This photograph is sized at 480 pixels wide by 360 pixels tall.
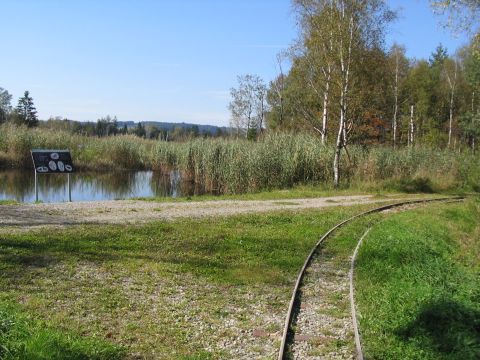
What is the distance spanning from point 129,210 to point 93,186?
14839 mm

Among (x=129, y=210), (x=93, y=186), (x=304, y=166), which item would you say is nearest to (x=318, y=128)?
(x=304, y=166)

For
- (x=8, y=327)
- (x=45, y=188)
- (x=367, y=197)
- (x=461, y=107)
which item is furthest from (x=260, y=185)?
(x=461, y=107)

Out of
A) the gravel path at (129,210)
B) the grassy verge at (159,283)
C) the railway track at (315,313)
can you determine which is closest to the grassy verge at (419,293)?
the railway track at (315,313)

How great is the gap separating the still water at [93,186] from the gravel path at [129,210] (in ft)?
23.5

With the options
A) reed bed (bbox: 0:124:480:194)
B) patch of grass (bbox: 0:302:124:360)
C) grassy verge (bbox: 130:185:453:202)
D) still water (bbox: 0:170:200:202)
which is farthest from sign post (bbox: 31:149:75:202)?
patch of grass (bbox: 0:302:124:360)

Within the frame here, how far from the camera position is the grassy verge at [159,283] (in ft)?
20.2

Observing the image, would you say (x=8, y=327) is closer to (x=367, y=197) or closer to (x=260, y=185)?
(x=367, y=197)

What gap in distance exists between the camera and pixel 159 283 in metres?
8.29

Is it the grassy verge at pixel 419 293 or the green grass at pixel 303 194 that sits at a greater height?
A: the green grass at pixel 303 194

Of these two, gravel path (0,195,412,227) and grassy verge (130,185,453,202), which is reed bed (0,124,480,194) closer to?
grassy verge (130,185,453,202)

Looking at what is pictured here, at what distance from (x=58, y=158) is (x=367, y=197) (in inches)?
511

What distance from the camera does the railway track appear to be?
19.6 feet

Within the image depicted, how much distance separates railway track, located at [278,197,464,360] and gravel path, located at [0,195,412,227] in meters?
5.76

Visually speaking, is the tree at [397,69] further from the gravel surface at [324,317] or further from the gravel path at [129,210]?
the gravel surface at [324,317]
